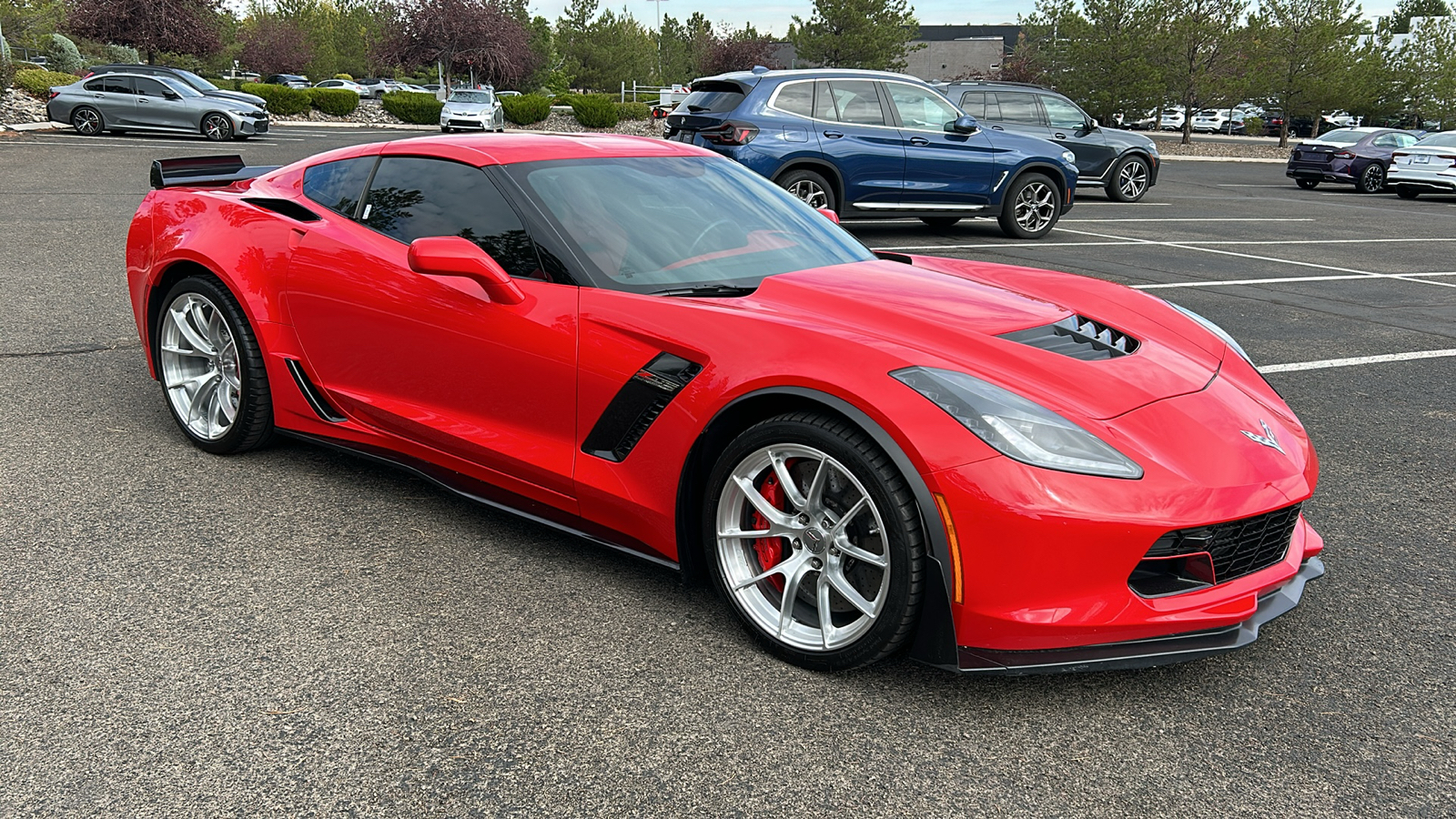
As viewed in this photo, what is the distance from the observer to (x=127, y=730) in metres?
2.55

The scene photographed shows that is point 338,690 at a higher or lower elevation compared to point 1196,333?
lower

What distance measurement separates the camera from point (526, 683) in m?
2.82

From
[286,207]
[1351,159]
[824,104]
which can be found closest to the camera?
[286,207]

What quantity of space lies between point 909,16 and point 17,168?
49.7 m

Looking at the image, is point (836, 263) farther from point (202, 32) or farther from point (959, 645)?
point (202, 32)

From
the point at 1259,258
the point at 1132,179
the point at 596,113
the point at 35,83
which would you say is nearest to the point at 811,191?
the point at 1259,258

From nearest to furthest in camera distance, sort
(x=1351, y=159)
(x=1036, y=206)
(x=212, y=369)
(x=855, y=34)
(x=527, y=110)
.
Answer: (x=212, y=369), (x=1036, y=206), (x=1351, y=159), (x=527, y=110), (x=855, y=34)

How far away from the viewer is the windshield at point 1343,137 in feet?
82.1

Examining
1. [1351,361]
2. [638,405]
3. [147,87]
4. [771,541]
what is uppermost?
[147,87]

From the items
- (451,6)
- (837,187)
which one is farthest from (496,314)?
(451,6)

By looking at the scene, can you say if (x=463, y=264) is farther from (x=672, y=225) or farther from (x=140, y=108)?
(x=140, y=108)

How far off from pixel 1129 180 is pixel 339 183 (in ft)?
53.8

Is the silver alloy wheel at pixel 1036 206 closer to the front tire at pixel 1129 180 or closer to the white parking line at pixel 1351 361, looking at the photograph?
the white parking line at pixel 1351 361

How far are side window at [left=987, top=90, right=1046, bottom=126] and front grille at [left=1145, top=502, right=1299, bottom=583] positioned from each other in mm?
14530
